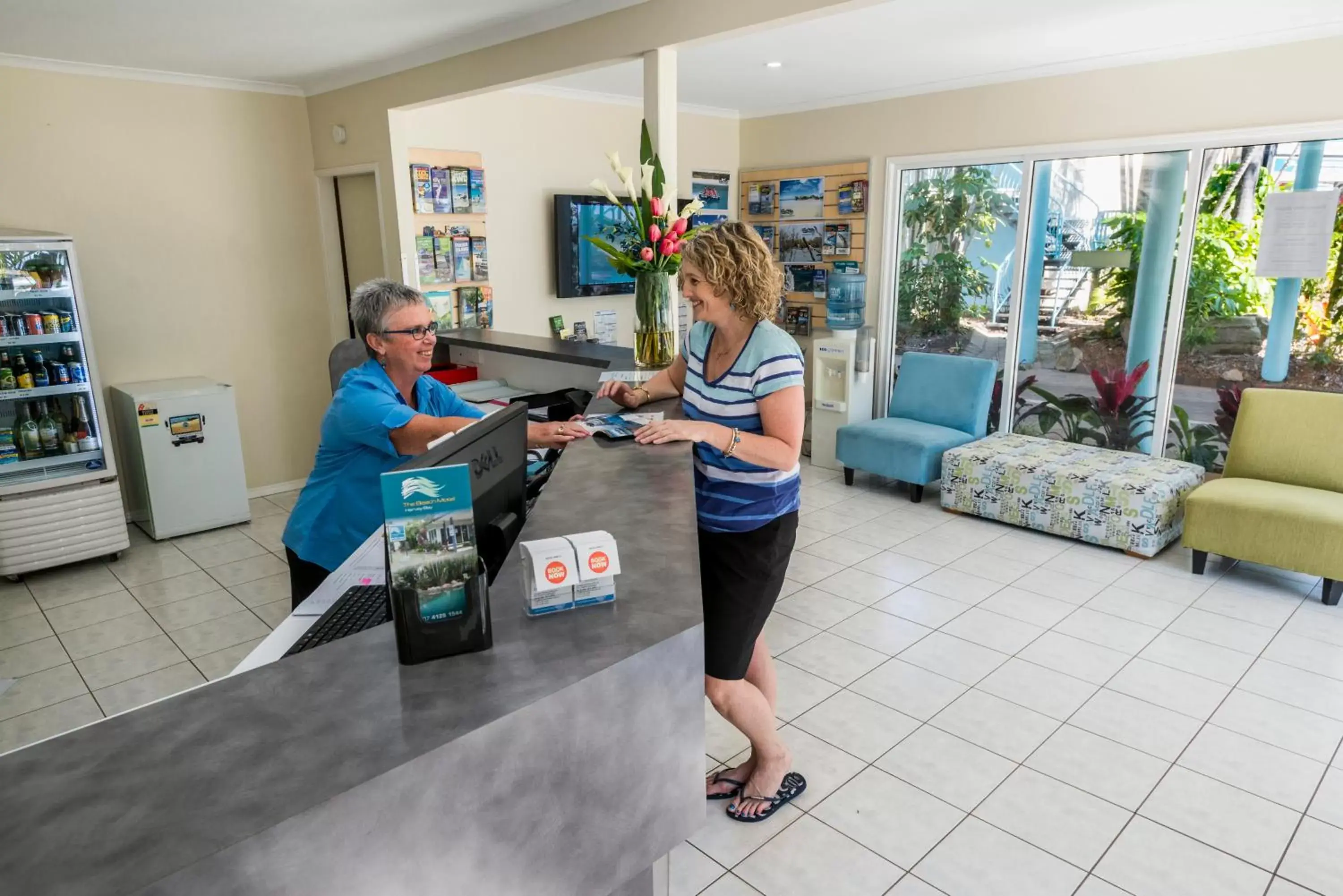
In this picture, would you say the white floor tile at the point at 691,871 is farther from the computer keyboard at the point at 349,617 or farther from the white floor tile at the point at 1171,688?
the white floor tile at the point at 1171,688

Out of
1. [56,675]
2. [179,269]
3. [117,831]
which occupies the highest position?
[179,269]

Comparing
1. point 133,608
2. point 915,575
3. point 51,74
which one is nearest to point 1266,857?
point 915,575

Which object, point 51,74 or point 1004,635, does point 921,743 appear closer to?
point 1004,635

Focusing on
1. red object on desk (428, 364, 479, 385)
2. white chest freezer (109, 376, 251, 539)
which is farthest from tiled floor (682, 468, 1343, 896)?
white chest freezer (109, 376, 251, 539)

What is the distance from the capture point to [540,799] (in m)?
1.01

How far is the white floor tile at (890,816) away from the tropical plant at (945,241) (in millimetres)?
4484

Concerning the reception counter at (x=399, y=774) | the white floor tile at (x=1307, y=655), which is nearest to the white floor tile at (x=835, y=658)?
the white floor tile at (x=1307, y=655)

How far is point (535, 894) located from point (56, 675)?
3.25 metres

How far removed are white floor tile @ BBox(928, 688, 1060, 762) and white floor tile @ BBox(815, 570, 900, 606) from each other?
35.5 inches

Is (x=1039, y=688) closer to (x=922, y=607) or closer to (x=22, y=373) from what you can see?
(x=922, y=607)

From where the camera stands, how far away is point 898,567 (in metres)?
4.29

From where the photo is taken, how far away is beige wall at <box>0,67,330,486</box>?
176 inches

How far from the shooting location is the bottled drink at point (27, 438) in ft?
13.9

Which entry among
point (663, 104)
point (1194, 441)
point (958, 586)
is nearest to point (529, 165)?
point (663, 104)
